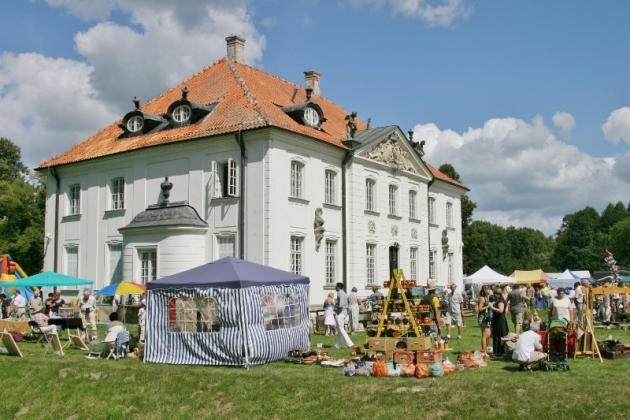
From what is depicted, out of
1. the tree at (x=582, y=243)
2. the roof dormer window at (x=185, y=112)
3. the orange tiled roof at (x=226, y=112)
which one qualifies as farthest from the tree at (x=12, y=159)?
the tree at (x=582, y=243)

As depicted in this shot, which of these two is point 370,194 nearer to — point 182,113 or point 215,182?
point 215,182

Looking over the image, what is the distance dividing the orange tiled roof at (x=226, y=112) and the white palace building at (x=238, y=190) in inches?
3.3

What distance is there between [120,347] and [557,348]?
9820 mm

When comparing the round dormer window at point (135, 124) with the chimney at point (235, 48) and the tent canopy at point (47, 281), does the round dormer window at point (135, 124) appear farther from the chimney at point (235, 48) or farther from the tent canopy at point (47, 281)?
the tent canopy at point (47, 281)

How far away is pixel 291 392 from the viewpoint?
42.1 feet

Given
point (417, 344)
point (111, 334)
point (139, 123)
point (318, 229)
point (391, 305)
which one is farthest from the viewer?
point (139, 123)

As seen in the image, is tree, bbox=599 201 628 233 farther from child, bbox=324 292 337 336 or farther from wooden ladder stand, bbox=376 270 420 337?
wooden ladder stand, bbox=376 270 420 337

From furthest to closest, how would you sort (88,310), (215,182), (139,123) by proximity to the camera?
(139,123)
(215,182)
(88,310)

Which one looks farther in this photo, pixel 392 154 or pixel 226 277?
pixel 392 154

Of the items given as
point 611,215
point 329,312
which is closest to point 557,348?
point 329,312

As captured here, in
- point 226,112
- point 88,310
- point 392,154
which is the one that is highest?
point 226,112

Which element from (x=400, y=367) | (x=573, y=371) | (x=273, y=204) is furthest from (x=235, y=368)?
(x=273, y=204)

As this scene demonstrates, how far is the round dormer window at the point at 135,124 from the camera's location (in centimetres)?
2878

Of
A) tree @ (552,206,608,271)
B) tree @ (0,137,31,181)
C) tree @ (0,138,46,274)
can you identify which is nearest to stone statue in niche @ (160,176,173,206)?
tree @ (0,138,46,274)
